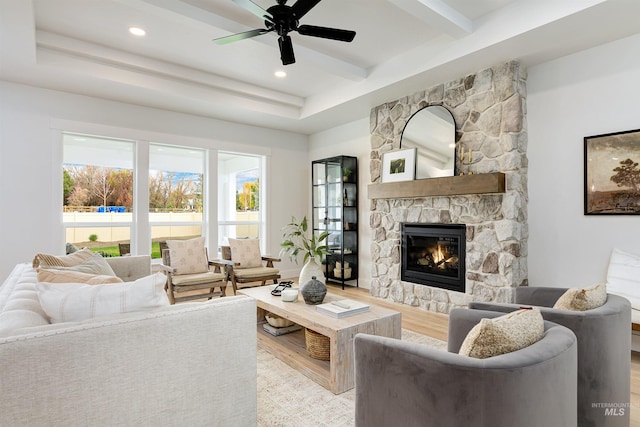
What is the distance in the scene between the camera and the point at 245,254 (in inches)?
188

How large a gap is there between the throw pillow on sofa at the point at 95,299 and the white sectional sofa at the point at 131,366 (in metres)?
0.07

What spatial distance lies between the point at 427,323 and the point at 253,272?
7.21 feet

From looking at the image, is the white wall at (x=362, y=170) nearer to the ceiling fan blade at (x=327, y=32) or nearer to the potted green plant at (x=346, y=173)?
the potted green plant at (x=346, y=173)

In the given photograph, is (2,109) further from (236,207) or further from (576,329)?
(576,329)

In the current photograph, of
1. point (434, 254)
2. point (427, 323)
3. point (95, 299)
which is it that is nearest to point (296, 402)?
point (95, 299)

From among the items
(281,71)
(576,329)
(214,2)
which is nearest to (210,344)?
(576,329)

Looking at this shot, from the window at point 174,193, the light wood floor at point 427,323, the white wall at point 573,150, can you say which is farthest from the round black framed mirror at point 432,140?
the window at point 174,193

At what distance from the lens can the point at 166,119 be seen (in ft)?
16.7

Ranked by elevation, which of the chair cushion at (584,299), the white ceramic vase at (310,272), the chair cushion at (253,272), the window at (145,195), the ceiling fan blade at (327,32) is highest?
the ceiling fan blade at (327,32)

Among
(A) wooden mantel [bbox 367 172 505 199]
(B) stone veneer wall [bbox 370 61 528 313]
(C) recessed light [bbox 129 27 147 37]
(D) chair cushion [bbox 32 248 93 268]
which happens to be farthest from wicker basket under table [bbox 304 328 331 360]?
(C) recessed light [bbox 129 27 147 37]

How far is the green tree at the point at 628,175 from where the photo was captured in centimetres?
295

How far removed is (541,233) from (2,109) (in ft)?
19.9

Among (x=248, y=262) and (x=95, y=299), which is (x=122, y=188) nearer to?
(x=248, y=262)

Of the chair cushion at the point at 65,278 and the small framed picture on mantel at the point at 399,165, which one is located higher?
the small framed picture on mantel at the point at 399,165
